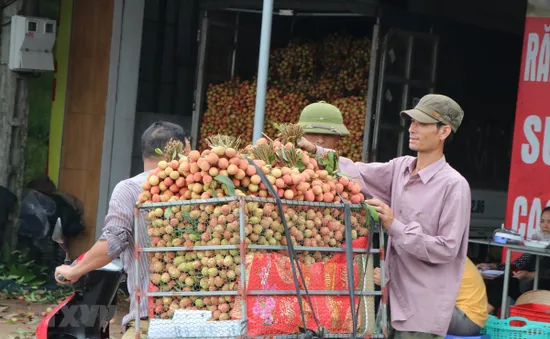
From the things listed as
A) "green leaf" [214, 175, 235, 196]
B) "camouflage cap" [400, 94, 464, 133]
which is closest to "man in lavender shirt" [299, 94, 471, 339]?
"camouflage cap" [400, 94, 464, 133]

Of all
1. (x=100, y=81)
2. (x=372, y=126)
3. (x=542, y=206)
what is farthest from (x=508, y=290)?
(x=100, y=81)

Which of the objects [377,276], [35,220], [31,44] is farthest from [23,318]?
[377,276]

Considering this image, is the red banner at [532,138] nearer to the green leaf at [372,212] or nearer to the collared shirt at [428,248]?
the collared shirt at [428,248]

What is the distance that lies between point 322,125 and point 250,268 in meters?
Result: 1.89

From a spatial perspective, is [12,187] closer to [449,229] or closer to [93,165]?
[93,165]

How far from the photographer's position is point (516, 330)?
547 cm

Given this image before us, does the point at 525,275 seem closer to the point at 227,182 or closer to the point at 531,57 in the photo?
the point at 531,57

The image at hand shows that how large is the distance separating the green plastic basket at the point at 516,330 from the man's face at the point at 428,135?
5.22ft

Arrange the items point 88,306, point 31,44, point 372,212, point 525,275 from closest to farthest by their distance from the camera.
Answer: point 372,212 < point 88,306 < point 525,275 < point 31,44

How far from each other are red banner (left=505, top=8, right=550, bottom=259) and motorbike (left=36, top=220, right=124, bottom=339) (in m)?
4.32

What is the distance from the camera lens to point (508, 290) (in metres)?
7.44

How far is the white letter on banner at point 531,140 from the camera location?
329 inches

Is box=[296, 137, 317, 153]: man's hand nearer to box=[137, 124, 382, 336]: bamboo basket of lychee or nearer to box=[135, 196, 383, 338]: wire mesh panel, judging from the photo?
box=[137, 124, 382, 336]: bamboo basket of lychee

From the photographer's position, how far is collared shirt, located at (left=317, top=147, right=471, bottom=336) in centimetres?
413
